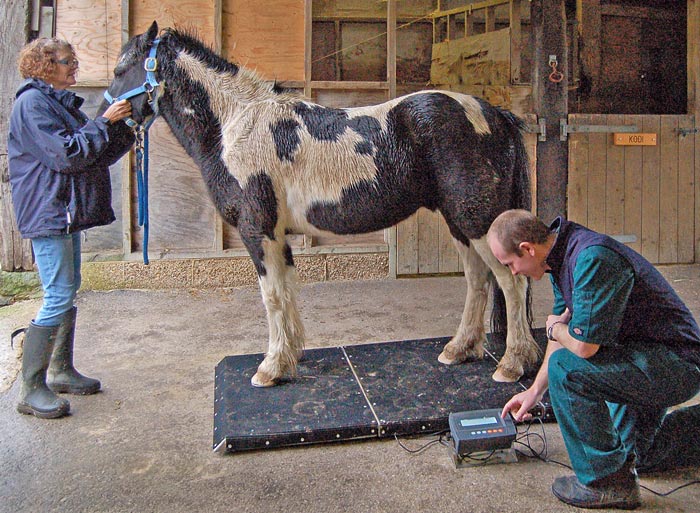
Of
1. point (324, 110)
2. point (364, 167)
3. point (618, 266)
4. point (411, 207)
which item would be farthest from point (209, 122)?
point (618, 266)

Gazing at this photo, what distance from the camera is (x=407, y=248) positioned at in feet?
19.5

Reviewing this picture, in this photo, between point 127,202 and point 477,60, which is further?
point 477,60

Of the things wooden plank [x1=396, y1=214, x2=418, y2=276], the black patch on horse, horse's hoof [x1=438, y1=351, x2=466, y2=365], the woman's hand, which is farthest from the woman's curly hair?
wooden plank [x1=396, y1=214, x2=418, y2=276]

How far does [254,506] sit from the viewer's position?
210 cm

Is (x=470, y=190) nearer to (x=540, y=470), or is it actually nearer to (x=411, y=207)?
(x=411, y=207)

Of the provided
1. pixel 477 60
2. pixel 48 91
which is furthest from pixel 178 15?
pixel 477 60

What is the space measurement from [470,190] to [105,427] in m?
2.19

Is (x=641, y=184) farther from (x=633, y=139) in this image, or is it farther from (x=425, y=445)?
(x=425, y=445)

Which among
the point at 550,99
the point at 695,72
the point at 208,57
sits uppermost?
the point at 695,72

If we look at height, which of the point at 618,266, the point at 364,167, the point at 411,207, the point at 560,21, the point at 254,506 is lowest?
the point at 254,506

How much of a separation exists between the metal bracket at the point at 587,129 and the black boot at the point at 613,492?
418cm

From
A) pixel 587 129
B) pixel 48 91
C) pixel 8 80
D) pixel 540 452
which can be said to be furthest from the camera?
pixel 587 129

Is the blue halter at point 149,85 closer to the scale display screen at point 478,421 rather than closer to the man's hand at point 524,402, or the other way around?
the scale display screen at point 478,421

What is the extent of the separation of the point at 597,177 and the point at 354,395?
4.44m
